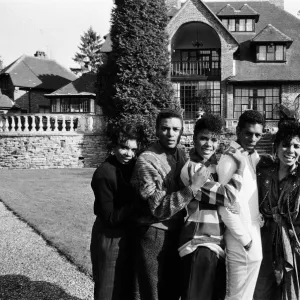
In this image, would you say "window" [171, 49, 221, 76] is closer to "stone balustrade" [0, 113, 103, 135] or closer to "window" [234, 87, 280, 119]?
"window" [234, 87, 280, 119]

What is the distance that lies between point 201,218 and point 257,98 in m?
24.3

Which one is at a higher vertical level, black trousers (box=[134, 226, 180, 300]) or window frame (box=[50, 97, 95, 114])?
window frame (box=[50, 97, 95, 114])

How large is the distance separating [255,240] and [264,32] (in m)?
25.3

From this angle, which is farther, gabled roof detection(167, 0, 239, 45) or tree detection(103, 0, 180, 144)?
gabled roof detection(167, 0, 239, 45)

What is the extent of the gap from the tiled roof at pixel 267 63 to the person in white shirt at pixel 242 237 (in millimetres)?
23305

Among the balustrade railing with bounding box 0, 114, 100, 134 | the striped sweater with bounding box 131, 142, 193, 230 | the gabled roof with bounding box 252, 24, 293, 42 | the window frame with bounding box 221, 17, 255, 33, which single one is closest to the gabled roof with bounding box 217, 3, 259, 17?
the window frame with bounding box 221, 17, 255, 33

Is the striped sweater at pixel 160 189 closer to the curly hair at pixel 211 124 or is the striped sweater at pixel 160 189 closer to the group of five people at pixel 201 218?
the group of five people at pixel 201 218

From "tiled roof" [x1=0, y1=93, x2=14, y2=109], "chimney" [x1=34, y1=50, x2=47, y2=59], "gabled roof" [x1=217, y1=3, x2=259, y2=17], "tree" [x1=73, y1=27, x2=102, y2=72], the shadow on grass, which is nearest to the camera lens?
the shadow on grass

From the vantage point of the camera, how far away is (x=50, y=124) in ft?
76.7

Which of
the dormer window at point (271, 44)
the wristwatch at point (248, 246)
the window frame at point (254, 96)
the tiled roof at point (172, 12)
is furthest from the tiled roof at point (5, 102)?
the wristwatch at point (248, 246)

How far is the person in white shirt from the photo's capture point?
318 cm

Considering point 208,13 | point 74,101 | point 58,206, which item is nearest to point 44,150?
point 74,101

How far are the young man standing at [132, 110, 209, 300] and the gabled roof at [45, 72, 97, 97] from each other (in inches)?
981

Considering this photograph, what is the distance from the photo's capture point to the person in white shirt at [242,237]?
10.4 ft
